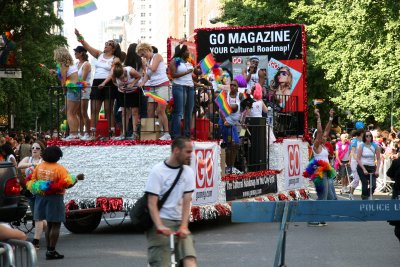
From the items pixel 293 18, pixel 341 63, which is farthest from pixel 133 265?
pixel 293 18

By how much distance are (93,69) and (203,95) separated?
2293 mm

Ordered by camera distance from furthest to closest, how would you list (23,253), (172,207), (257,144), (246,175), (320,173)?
(257,144)
(246,175)
(320,173)
(172,207)
(23,253)

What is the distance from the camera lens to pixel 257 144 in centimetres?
1934

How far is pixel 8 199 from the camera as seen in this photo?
Result: 975 centimetres

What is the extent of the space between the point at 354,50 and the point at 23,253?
34.3m

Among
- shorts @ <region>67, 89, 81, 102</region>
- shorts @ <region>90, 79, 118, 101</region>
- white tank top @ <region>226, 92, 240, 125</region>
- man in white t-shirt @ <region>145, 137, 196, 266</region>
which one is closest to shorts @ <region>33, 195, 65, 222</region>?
shorts @ <region>90, 79, 118, 101</region>

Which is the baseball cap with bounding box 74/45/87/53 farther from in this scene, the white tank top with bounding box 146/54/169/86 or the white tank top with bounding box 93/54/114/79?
the white tank top with bounding box 146/54/169/86

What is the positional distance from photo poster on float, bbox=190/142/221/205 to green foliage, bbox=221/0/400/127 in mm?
21199

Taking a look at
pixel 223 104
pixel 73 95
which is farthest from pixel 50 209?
pixel 223 104

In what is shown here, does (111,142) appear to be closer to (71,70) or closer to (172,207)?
(71,70)

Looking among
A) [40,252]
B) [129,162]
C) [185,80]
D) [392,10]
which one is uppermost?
[392,10]

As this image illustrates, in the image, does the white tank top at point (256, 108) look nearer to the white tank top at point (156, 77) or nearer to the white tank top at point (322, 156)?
the white tank top at point (322, 156)

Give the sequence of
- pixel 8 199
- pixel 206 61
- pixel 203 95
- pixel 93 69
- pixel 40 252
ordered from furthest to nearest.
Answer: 1. pixel 206 61
2. pixel 203 95
3. pixel 93 69
4. pixel 40 252
5. pixel 8 199

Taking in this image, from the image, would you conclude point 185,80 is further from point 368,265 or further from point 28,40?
point 28,40
